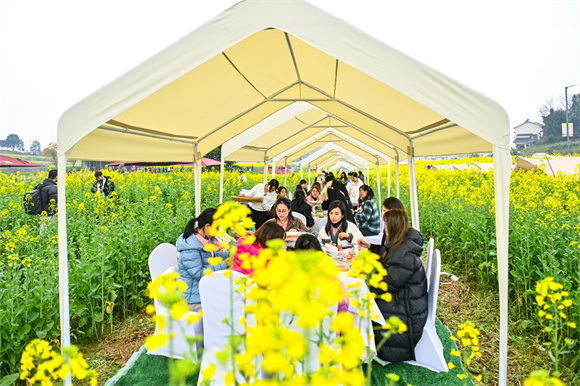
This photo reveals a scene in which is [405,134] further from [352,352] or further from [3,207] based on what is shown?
[3,207]

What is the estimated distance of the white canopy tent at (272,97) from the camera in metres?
2.47

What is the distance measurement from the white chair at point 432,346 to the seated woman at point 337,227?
1311 mm

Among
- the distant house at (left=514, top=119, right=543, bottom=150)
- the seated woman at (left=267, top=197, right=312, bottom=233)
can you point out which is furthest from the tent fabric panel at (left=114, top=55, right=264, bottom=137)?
the distant house at (left=514, top=119, right=543, bottom=150)

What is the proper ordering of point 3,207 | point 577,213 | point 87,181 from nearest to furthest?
point 577,213
point 3,207
point 87,181

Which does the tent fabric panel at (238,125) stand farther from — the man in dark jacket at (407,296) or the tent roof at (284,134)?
the man in dark jacket at (407,296)

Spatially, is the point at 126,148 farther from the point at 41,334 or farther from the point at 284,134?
the point at 284,134

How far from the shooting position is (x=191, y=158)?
5.34 m

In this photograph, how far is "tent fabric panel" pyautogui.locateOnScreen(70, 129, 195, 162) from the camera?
120 inches

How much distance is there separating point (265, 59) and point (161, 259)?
6.63 ft

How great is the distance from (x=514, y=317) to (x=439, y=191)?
5.15 meters

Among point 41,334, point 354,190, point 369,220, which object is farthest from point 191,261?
point 354,190

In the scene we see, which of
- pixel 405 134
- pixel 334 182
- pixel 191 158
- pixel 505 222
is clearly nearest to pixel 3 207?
pixel 191 158

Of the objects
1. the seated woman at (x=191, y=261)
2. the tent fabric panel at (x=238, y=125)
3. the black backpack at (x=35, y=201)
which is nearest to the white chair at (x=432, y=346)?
the seated woman at (x=191, y=261)

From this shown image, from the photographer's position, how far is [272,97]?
16.1 ft
